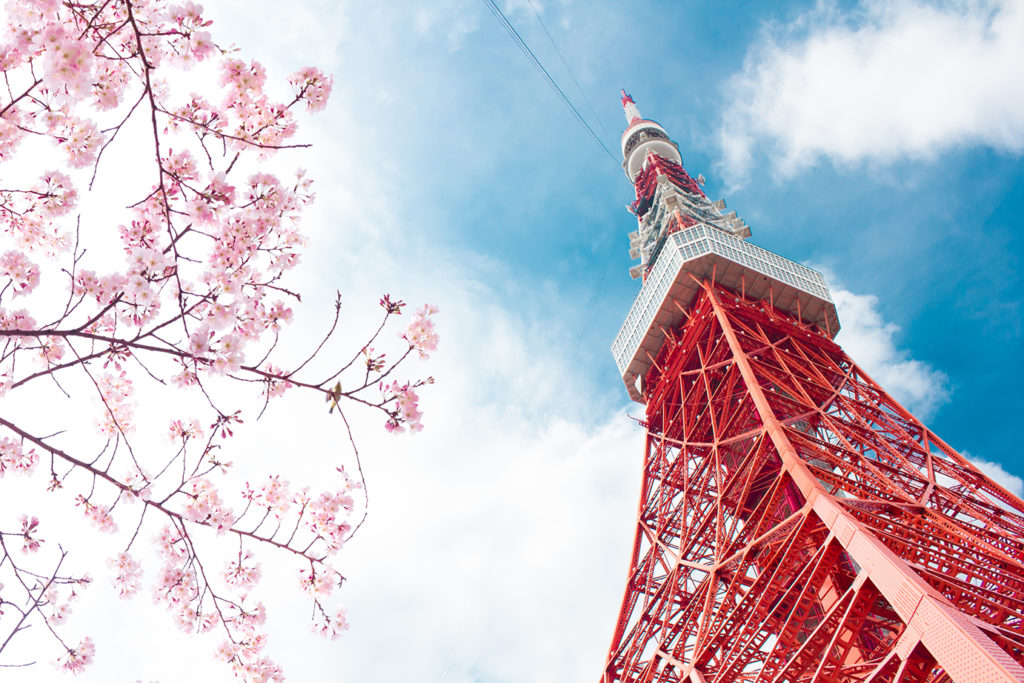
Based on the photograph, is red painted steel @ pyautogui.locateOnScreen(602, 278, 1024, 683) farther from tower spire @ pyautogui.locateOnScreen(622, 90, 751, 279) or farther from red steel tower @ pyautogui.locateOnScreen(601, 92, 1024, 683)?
tower spire @ pyautogui.locateOnScreen(622, 90, 751, 279)

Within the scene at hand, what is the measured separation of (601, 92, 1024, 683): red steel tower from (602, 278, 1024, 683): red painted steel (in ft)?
0.13

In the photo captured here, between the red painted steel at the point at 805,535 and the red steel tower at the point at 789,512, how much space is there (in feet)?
0.13

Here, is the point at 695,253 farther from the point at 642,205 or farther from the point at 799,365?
the point at 642,205

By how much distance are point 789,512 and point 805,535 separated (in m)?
6.99

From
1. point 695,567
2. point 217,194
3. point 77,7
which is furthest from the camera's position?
point 695,567

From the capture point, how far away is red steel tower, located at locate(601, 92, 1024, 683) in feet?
28.3

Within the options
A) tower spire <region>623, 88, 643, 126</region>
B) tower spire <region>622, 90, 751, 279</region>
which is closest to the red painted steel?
tower spire <region>622, 90, 751, 279</region>

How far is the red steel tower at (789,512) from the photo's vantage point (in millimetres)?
8641

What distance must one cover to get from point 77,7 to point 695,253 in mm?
19523

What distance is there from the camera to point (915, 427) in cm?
1566

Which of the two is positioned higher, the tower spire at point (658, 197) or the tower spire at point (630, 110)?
the tower spire at point (630, 110)

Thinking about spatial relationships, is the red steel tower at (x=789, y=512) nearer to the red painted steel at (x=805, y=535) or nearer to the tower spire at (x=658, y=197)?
the red painted steel at (x=805, y=535)

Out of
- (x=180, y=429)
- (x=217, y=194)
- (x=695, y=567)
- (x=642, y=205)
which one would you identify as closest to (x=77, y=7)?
(x=217, y=194)

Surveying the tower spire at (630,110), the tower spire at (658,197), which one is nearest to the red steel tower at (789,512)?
the tower spire at (658,197)
